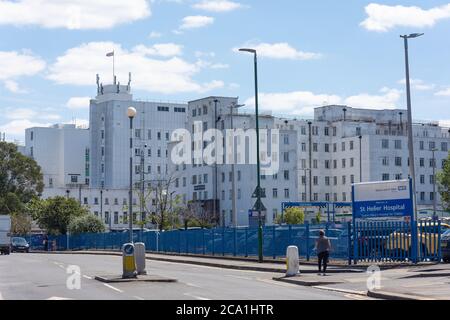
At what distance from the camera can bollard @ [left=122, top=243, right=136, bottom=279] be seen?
27.7m

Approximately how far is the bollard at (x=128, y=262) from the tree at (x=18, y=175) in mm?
84363

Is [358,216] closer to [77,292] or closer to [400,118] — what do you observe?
[77,292]

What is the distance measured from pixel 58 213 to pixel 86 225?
666 cm

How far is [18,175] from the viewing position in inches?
4395

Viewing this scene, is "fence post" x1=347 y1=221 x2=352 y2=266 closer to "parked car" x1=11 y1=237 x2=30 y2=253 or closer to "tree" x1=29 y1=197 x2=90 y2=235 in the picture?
"parked car" x1=11 y1=237 x2=30 y2=253

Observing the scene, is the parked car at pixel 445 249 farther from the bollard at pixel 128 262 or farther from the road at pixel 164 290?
the bollard at pixel 128 262

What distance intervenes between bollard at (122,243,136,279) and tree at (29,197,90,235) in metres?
66.5

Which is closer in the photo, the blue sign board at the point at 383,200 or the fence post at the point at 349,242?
the blue sign board at the point at 383,200

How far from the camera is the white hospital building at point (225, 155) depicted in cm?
11394

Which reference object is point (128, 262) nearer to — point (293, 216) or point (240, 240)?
point (240, 240)

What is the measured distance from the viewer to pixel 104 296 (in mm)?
21266

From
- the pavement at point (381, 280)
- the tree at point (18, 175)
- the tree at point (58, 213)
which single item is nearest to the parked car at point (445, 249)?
the pavement at point (381, 280)

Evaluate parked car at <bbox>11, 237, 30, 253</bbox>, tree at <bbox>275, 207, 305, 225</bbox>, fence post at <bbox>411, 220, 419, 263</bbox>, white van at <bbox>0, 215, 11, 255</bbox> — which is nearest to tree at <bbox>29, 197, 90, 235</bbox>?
parked car at <bbox>11, 237, 30, 253</bbox>
